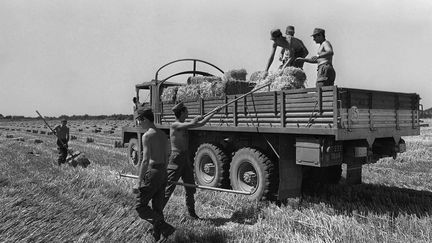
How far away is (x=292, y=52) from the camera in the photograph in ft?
26.6

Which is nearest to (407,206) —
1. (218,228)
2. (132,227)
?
(218,228)

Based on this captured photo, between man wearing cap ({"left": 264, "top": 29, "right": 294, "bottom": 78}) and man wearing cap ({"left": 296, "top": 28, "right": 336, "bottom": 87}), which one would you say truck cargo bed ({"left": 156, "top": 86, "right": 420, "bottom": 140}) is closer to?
man wearing cap ({"left": 296, "top": 28, "right": 336, "bottom": 87})

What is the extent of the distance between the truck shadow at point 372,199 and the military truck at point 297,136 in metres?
0.35

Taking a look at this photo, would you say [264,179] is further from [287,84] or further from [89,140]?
[89,140]

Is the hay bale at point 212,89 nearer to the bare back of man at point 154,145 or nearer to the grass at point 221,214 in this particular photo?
the grass at point 221,214

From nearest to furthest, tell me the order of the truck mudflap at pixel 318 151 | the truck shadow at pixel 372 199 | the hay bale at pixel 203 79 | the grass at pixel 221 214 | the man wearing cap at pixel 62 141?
the grass at pixel 221 214 → the truck mudflap at pixel 318 151 → the truck shadow at pixel 372 199 → the hay bale at pixel 203 79 → the man wearing cap at pixel 62 141

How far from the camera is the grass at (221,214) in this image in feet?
15.0

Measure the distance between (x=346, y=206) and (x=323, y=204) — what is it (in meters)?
0.43

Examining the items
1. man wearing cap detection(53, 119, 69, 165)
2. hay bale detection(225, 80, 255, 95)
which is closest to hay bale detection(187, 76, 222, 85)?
hay bale detection(225, 80, 255, 95)

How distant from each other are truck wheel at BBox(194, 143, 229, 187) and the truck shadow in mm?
1667

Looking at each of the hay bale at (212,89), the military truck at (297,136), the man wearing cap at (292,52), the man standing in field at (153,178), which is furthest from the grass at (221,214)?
the man wearing cap at (292,52)

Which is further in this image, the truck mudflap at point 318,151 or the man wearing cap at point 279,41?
the man wearing cap at point 279,41

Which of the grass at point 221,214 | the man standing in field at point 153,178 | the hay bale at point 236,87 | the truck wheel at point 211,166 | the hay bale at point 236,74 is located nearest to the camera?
the grass at point 221,214

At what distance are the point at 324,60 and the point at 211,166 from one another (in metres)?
3.24
